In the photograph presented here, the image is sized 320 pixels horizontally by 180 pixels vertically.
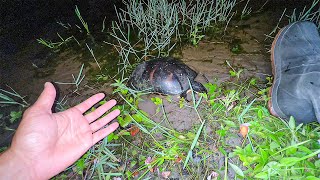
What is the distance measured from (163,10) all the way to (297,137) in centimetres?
185

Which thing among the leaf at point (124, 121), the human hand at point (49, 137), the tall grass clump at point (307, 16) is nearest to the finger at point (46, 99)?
the human hand at point (49, 137)

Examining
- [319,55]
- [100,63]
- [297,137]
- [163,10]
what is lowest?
[297,137]

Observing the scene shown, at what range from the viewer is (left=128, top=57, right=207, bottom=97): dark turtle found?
2426 mm

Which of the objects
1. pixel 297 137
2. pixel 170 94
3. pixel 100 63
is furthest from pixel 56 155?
pixel 297 137

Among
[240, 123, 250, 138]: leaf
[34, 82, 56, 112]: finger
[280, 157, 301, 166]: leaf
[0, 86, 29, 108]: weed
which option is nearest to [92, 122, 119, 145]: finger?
[34, 82, 56, 112]: finger

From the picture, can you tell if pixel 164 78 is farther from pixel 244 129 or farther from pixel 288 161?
pixel 288 161

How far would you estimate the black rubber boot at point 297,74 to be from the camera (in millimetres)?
1871

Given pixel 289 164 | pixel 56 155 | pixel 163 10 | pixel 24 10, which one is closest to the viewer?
pixel 289 164

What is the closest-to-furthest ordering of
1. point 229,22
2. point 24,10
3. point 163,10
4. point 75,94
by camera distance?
point 75,94, point 163,10, point 229,22, point 24,10

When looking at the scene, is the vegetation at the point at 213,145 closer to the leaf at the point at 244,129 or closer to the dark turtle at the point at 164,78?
the leaf at the point at 244,129

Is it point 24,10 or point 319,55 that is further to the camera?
point 24,10

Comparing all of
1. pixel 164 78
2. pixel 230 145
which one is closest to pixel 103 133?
pixel 164 78

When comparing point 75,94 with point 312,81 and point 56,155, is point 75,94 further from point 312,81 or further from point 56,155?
point 312,81

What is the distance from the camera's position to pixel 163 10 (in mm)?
2832
